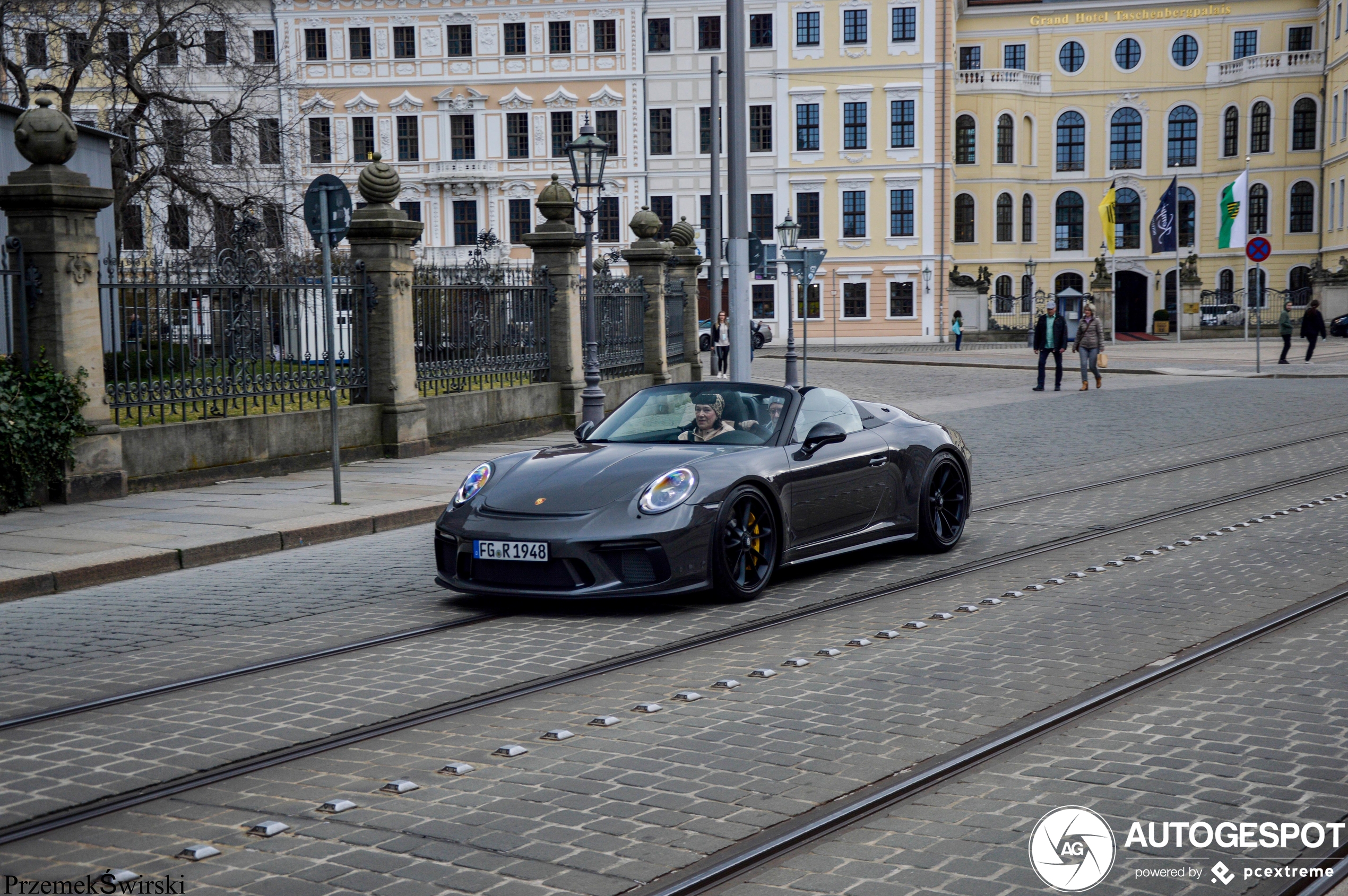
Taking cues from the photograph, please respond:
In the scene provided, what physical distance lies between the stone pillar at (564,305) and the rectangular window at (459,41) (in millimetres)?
47100

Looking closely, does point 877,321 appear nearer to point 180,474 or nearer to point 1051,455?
point 1051,455

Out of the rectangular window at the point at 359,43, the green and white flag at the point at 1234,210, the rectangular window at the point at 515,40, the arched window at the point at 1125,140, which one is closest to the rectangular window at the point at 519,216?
the rectangular window at the point at 515,40

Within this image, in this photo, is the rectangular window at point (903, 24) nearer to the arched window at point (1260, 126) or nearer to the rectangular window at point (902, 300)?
the rectangular window at point (902, 300)

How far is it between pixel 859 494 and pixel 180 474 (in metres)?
7.64

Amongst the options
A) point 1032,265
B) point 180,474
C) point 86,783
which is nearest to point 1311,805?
point 86,783

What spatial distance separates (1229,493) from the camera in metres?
12.9

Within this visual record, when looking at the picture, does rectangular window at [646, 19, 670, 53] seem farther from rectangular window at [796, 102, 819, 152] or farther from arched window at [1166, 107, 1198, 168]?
arched window at [1166, 107, 1198, 168]

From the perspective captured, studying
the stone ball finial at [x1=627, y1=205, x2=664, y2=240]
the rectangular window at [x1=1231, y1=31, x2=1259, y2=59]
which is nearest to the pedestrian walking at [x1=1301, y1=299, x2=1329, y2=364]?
the stone ball finial at [x1=627, y1=205, x2=664, y2=240]

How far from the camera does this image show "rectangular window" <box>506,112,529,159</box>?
66.1 metres

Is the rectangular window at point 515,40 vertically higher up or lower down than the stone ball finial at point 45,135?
higher up

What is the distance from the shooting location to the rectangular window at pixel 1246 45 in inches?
2800

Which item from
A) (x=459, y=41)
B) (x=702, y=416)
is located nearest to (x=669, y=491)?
(x=702, y=416)

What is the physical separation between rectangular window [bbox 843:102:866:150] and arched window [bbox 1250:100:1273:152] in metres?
20.9

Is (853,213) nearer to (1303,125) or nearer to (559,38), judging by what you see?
(559,38)
